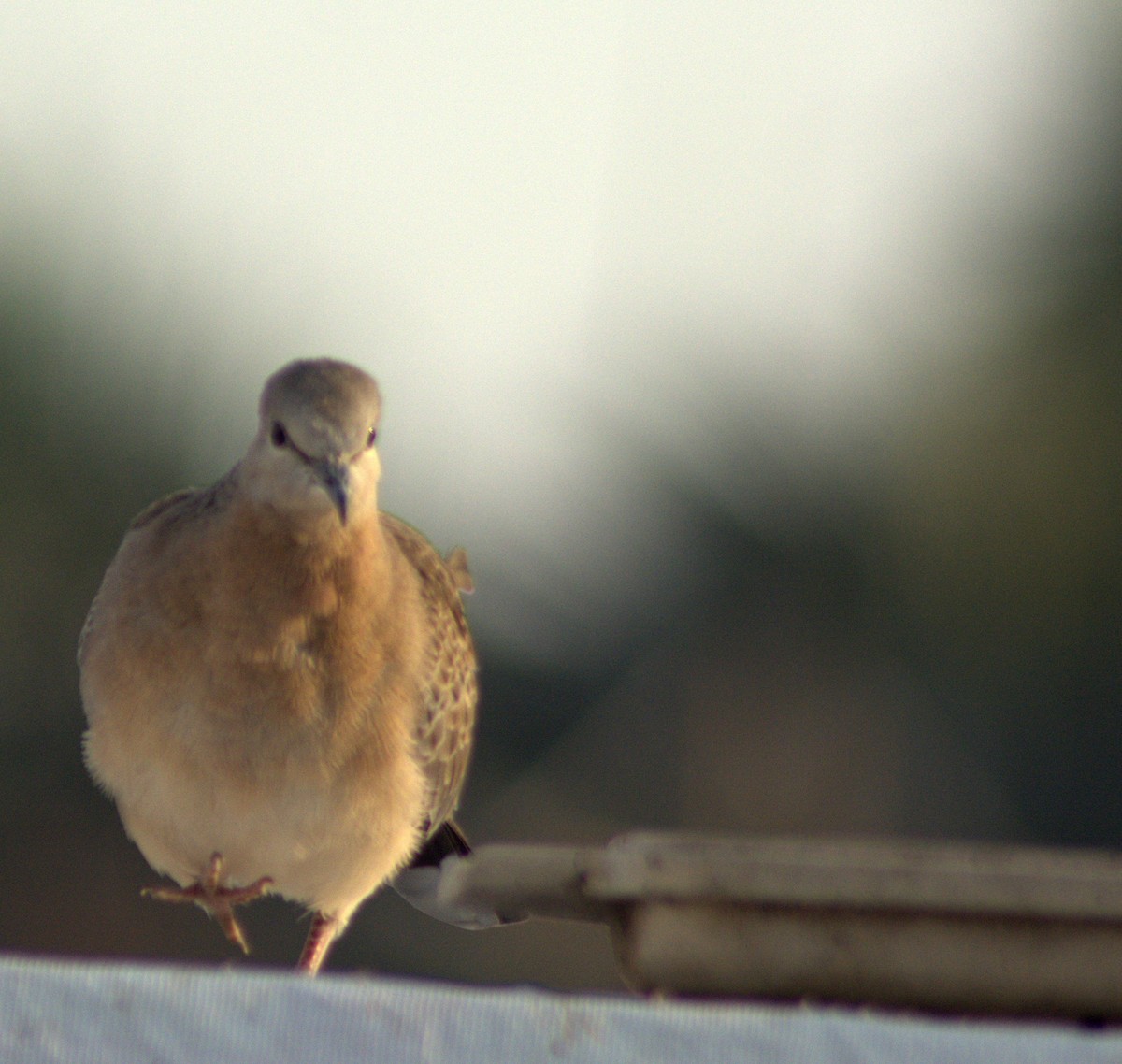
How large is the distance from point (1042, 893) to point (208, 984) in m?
0.89

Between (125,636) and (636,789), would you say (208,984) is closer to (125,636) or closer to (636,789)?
(125,636)

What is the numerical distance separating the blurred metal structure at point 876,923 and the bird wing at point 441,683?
296 centimetres

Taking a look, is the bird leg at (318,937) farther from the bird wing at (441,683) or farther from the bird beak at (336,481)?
the bird beak at (336,481)

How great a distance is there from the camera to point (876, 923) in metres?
2.29

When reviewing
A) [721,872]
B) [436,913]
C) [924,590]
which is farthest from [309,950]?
[924,590]

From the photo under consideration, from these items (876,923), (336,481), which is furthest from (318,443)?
(876,923)

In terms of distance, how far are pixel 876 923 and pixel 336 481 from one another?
249cm

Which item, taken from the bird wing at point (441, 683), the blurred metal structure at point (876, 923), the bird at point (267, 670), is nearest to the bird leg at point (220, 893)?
the bird at point (267, 670)

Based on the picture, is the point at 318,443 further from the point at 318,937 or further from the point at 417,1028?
the point at 417,1028

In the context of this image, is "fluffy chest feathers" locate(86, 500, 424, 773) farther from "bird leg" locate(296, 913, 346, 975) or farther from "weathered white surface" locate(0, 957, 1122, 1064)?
"weathered white surface" locate(0, 957, 1122, 1064)

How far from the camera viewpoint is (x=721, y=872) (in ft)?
7.52

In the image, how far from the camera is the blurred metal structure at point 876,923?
2227 mm

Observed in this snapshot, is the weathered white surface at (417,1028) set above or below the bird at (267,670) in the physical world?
above

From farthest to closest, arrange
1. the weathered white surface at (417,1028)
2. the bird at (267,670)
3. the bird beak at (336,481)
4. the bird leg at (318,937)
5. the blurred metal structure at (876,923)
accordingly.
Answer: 1. the bird leg at (318,937)
2. the bird at (267,670)
3. the bird beak at (336,481)
4. the blurred metal structure at (876,923)
5. the weathered white surface at (417,1028)
